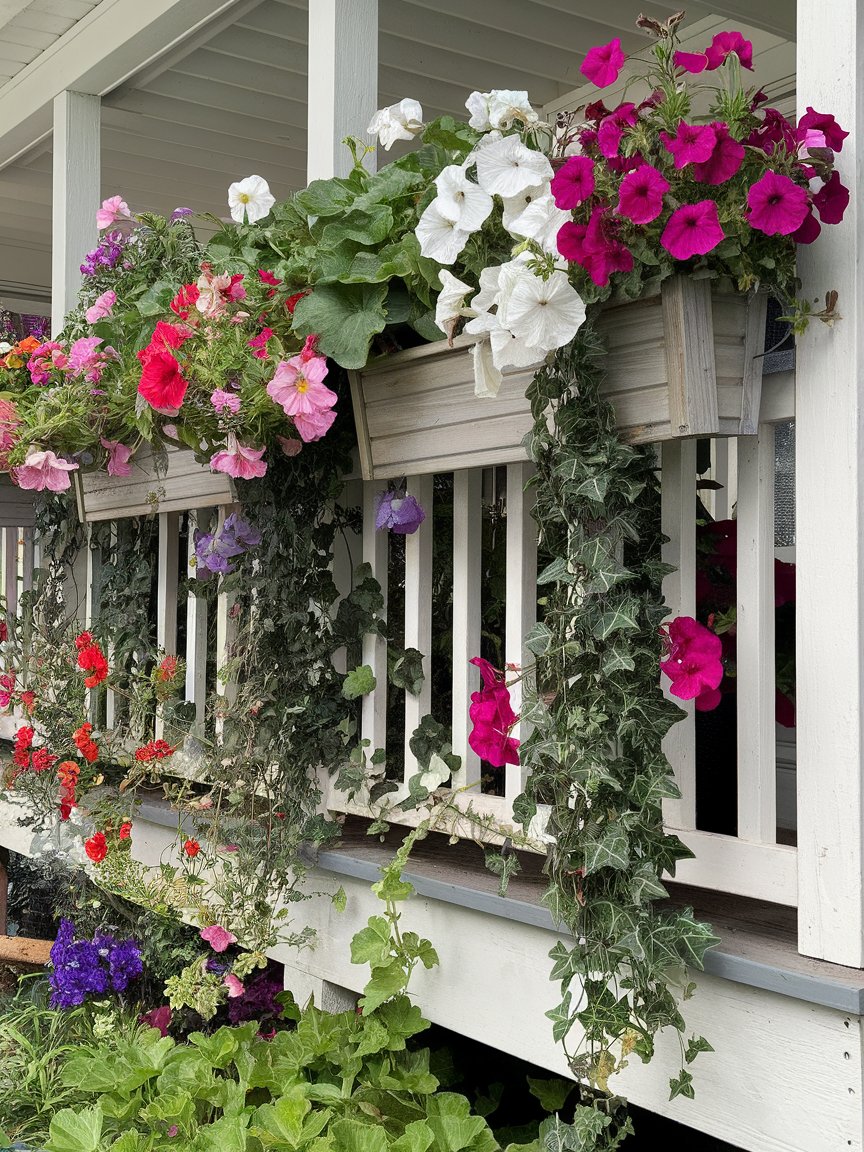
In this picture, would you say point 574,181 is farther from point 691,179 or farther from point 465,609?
point 465,609

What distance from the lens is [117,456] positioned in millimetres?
2373

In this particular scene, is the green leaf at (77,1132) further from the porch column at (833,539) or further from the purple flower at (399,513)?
the porch column at (833,539)

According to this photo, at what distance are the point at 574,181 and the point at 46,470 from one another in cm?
147

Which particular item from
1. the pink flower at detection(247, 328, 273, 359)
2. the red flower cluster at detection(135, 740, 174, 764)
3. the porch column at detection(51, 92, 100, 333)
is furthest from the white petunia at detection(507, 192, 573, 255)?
the porch column at detection(51, 92, 100, 333)

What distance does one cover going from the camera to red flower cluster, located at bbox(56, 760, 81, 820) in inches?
96.7

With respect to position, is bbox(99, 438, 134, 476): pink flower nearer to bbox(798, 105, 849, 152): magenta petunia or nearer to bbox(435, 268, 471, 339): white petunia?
bbox(435, 268, 471, 339): white petunia

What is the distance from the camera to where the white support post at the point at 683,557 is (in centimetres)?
155

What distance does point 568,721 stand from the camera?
136 centimetres

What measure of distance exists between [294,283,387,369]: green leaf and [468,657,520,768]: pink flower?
0.51 m

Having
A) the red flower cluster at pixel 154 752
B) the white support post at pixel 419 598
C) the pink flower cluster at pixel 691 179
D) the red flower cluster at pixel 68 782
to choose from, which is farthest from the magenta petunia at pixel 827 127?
the red flower cluster at pixel 68 782

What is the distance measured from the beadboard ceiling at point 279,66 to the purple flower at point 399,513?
67.9 inches

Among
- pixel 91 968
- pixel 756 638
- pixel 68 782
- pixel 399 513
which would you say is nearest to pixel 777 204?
pixel 756 638

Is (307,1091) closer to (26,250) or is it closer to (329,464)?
(329,464)

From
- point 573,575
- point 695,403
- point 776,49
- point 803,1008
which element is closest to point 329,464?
point 573,575
